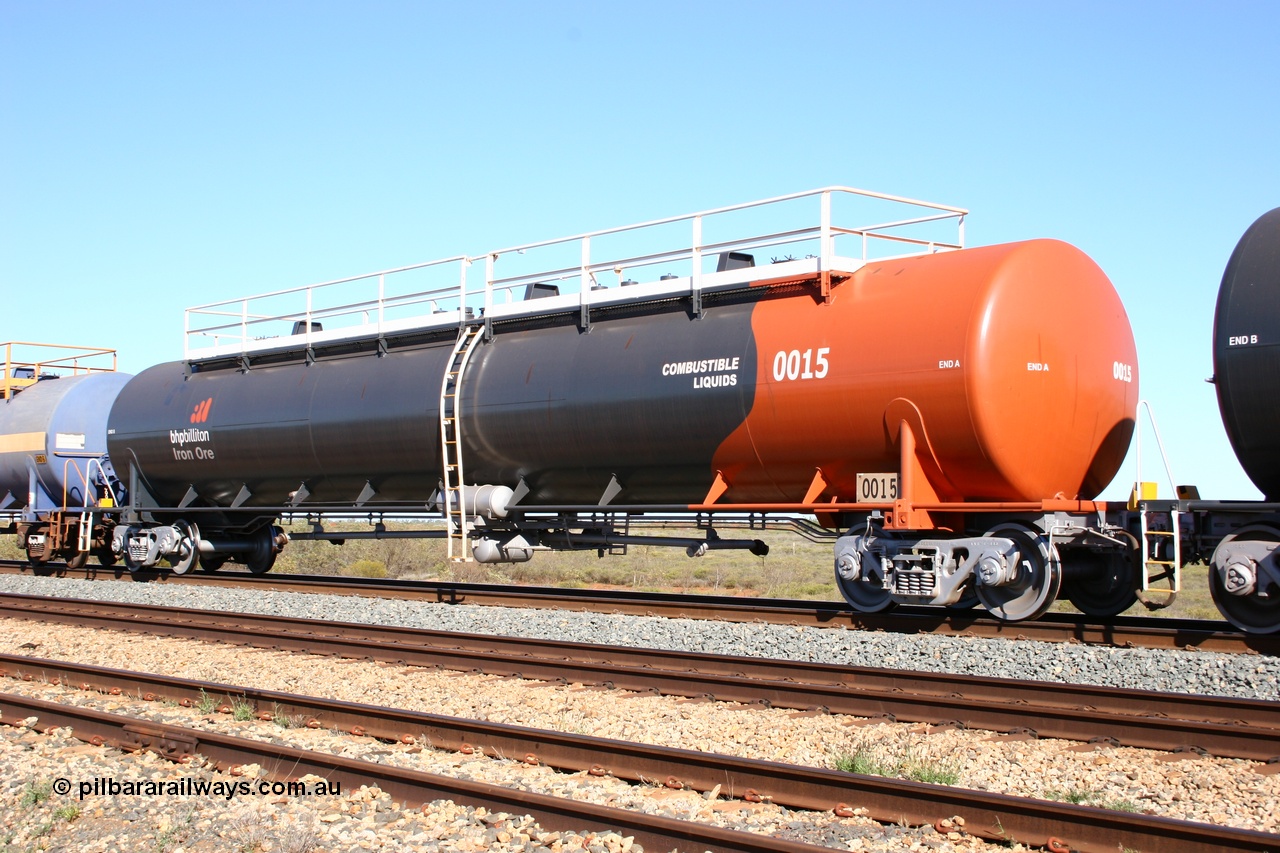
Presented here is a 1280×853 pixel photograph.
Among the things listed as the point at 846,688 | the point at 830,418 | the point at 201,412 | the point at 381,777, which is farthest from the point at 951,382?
the point at 201,412

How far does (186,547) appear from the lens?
22.7m

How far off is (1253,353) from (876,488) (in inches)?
159

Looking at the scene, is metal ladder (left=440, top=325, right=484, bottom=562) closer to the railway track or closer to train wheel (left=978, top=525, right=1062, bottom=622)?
the railway track

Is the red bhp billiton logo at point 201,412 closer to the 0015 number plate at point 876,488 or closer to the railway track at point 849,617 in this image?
the railway track at point 849,617

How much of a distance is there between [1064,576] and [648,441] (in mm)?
5270

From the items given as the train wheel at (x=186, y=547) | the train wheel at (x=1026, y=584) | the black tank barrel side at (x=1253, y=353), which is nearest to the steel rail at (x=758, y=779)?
the train wheel at (x=1026, y=584)

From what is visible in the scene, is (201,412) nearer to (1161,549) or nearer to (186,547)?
(186,547)

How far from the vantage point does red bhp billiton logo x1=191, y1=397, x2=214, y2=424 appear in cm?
2106

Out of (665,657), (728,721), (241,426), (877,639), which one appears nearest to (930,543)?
(877,639)

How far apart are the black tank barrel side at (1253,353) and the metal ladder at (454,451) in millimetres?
10013

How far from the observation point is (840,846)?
593 centimetres

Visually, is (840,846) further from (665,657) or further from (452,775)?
(665,657)

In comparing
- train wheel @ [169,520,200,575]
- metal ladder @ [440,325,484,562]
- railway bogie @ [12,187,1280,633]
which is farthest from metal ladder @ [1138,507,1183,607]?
train wheel @ [169,520,200,575]

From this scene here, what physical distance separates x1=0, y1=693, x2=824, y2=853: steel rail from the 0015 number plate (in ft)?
23.2
